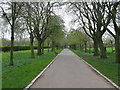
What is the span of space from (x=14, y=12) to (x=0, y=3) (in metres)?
1.43

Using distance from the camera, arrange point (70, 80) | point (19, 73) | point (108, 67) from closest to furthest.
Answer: point (70, 80) → point (19, 73) → point (108, 67)

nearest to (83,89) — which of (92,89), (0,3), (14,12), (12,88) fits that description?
(92,89)

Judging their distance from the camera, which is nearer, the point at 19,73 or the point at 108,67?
the point at 19,73

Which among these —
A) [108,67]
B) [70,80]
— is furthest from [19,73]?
[108,67]

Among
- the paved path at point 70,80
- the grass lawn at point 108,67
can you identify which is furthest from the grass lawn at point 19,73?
the grass lawn at point 108,67

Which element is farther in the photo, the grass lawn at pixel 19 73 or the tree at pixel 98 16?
the tree at pixel 98 16

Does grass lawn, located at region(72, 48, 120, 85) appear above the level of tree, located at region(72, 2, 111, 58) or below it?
below

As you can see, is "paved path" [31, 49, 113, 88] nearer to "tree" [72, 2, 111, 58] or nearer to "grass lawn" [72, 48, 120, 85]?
"grass lawn" [72, 48, 120, 85]

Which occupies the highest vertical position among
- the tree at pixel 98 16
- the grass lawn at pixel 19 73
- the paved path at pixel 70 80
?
the tree at pixel 98 16

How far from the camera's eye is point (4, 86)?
6199 mm

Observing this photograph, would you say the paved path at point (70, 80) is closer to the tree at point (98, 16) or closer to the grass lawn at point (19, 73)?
the grass lawn at point (19, 73)

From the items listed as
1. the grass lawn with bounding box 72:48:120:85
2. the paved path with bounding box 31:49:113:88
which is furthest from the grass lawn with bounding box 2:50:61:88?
the grass lawn with bounding box 72:48:120:85

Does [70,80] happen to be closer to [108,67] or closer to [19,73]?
[19,73]

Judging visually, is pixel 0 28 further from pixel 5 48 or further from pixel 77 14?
pixel 5 48
